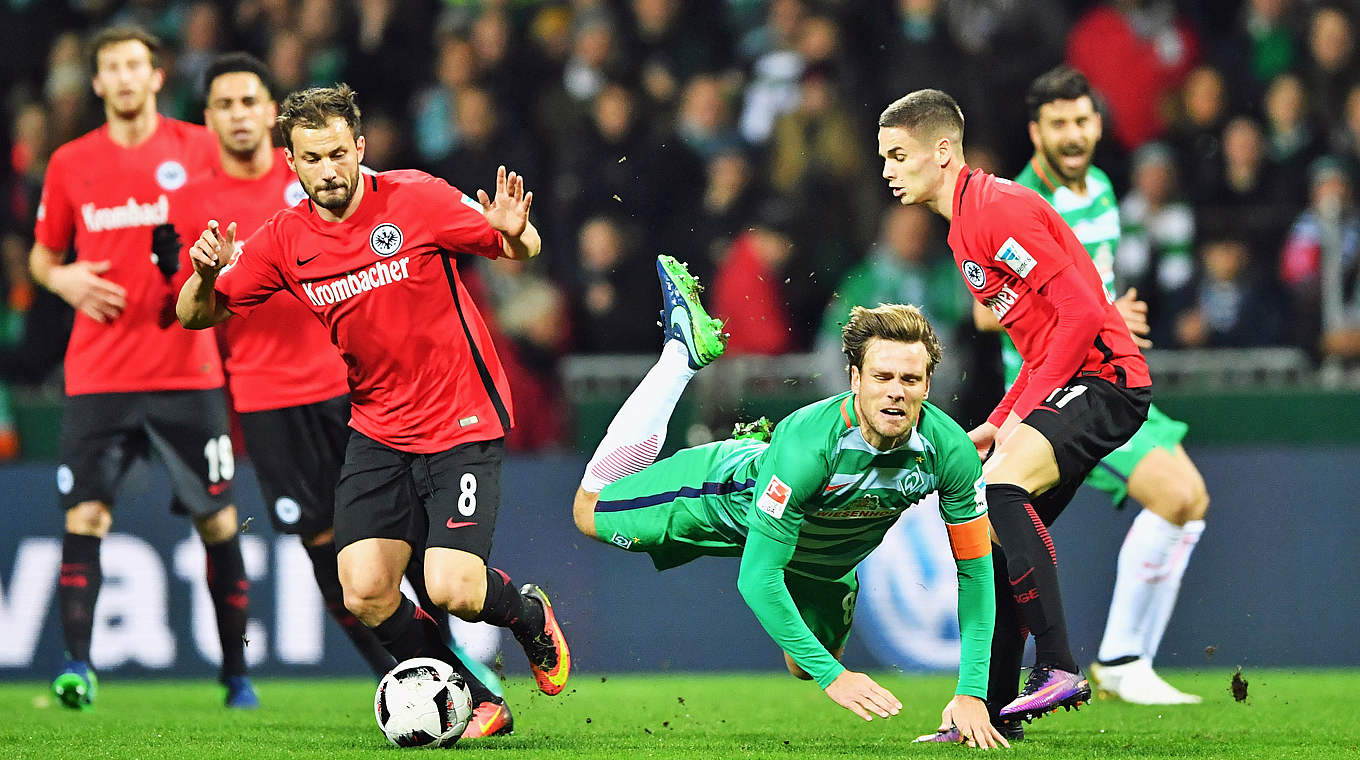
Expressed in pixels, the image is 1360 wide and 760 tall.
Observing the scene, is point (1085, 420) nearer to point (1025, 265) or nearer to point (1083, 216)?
point (1025, 265)

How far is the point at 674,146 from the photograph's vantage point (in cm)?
1091

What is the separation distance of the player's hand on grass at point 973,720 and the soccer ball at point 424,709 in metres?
1.66

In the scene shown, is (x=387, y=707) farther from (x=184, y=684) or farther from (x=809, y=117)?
(x=809, y=117)

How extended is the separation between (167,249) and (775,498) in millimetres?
3555

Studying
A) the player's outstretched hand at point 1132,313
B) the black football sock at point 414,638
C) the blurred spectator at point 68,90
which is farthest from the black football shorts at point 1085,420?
the blurred spectator at point 68,90

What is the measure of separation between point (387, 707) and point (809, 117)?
593 cm

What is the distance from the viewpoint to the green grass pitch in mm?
5957

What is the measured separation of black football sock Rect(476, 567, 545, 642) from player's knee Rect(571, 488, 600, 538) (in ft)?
1.40

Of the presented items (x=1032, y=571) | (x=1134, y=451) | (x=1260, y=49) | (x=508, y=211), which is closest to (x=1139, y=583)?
(x=1134, y=451)

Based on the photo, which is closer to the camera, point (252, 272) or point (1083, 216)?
point (252, 272)

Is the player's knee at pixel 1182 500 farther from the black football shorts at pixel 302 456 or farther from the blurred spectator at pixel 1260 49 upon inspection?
the blurred spectator at pixel 1260 49

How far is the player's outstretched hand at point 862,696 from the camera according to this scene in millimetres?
5266

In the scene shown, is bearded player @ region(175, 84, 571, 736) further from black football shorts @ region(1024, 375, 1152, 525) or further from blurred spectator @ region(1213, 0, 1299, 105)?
blurred spectator @ region(1213, 0, 1299, 105)

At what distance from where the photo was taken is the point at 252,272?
6.49 metres
